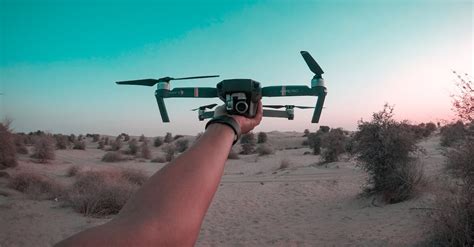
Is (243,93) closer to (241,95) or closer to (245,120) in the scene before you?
(241,95)

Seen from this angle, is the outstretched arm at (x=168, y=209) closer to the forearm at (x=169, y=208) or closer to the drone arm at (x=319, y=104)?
the forearm at (x=169, y=208)

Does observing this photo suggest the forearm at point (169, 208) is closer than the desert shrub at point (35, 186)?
Yes

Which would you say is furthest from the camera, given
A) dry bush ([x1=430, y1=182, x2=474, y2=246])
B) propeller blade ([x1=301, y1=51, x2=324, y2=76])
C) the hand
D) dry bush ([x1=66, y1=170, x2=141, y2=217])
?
dry bush ([x1=66, y1=170, x2=141, y2=217])

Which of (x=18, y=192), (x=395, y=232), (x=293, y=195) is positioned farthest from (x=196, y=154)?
(x=18, y=192)

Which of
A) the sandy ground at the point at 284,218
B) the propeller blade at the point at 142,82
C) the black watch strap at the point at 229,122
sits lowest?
the sandy ground at the point at 284,218

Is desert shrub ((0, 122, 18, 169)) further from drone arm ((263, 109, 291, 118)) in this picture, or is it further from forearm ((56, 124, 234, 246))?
forearm ((56, 124, 234, 246))

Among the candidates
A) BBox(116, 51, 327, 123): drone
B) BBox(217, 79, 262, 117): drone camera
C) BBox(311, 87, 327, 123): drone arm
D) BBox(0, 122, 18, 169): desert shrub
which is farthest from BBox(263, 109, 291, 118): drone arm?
BBox(0, 122, 18, 169): desert shrub

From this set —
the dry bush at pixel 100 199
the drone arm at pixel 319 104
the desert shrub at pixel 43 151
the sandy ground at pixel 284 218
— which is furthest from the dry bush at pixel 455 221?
the desert shrub at pixel 43 151
